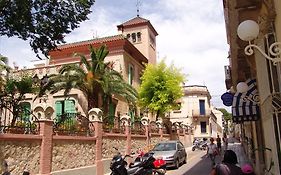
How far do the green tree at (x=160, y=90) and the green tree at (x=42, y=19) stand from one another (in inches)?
686

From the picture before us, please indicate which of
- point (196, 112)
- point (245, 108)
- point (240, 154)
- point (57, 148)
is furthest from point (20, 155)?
point (196, 112)

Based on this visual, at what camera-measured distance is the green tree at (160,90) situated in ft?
103

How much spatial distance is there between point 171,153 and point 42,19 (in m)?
9.79

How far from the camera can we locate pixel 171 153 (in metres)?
18.0

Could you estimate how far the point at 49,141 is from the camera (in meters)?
11.7

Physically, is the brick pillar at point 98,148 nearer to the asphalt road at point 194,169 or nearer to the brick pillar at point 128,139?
the asphalt road at point 194,169

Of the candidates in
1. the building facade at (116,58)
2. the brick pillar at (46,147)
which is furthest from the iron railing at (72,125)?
the building facade at (116,58)

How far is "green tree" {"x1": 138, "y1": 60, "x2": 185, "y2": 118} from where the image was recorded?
31.3 meters

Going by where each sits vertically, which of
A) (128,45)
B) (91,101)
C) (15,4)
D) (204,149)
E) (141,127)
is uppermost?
(128,45)

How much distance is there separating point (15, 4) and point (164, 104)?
2059cm

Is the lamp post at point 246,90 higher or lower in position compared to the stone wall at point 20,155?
higher

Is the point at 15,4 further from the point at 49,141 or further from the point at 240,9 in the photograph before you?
the point at 240,9

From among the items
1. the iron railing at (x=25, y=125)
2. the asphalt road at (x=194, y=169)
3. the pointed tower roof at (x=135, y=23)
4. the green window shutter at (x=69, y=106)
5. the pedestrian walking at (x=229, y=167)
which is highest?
the pointed tower roof at (x=135, y=23)

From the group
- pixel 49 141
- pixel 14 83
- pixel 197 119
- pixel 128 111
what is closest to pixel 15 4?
pixel 49 141
